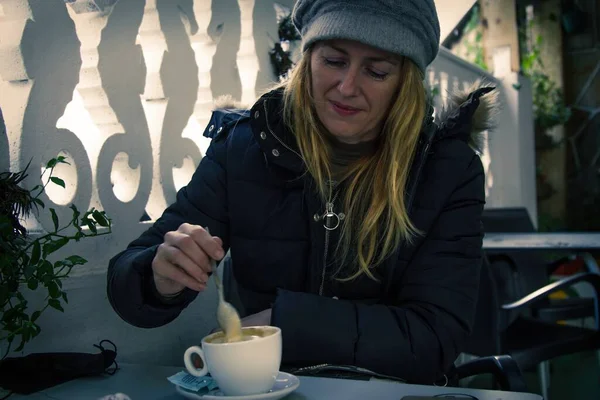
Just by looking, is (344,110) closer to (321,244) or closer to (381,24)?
(381,24)

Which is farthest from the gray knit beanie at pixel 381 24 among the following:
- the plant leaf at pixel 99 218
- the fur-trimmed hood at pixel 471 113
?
the plant leaf at pixel 99 218

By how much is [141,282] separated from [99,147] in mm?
558

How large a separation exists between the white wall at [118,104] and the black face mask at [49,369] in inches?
10.6

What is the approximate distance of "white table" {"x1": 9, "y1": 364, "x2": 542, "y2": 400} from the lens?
3.87ft

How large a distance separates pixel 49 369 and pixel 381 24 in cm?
106

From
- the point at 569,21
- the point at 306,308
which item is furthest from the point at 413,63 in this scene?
the point at 569,21

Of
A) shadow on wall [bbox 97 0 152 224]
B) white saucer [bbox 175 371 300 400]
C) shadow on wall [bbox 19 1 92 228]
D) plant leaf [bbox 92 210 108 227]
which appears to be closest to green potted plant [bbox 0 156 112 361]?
plant leaf [bbox 92 210 108 227]

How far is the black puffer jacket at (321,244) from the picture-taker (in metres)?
1.58

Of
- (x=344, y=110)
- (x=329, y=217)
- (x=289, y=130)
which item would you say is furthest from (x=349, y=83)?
(x=329, y=217)

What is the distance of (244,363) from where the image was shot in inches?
42.9

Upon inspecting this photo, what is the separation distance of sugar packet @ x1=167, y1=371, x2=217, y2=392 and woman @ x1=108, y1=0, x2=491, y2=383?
36 cm

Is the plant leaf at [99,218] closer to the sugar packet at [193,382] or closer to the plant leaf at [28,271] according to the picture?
the plant leaf at [28,271]

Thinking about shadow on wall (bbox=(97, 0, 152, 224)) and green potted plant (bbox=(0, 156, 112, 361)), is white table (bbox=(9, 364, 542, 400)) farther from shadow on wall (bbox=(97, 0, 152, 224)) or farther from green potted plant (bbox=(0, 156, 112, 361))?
shadow on wall (bbox=(97, 0, 152, 224))

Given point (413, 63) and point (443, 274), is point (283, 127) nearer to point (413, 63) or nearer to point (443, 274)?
point (413, 63)
